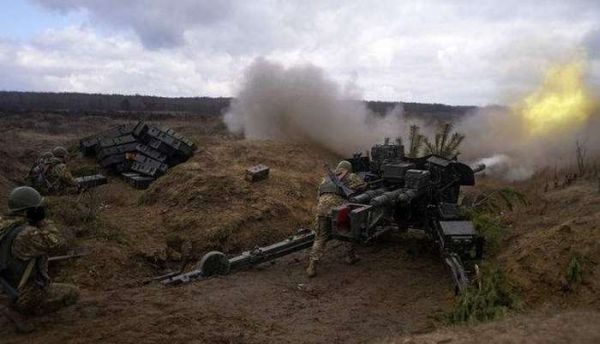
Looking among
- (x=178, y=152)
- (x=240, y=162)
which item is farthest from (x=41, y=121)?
(x=240, y=162)

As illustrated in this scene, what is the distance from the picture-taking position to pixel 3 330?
6.40 meters

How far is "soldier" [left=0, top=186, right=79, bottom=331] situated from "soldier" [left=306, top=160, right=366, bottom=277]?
4.36 meters

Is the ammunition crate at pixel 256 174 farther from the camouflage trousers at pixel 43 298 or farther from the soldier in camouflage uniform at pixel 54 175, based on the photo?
the camouflage trousers at pixel 43 298

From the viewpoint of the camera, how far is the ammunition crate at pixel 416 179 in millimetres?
10117

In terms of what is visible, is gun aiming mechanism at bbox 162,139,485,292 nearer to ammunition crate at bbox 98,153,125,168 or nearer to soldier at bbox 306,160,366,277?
soldier at bbox 306,160,366,277

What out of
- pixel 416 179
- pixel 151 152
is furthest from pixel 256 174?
pixel 416 179

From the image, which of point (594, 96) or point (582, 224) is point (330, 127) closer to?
point (594, 96)

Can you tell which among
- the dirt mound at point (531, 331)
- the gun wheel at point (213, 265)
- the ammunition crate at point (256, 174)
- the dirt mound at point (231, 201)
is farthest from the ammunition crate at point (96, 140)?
the dirt mound at point (531, 331)

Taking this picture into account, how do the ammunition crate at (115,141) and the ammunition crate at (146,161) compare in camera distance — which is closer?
the ammunition crate at (146,161)

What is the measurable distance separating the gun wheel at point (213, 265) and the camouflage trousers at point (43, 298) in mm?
2422

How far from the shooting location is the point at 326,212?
969cm

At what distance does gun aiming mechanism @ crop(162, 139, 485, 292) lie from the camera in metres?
8.60

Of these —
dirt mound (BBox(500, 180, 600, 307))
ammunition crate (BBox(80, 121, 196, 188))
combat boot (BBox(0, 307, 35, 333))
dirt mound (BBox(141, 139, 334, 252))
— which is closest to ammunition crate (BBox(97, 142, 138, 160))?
ammunition crate (BBox(80, 121, 196, 188))

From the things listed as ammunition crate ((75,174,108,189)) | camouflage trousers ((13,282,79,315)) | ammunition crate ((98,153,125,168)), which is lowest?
camouflage trousers ((13,282,79,315))
